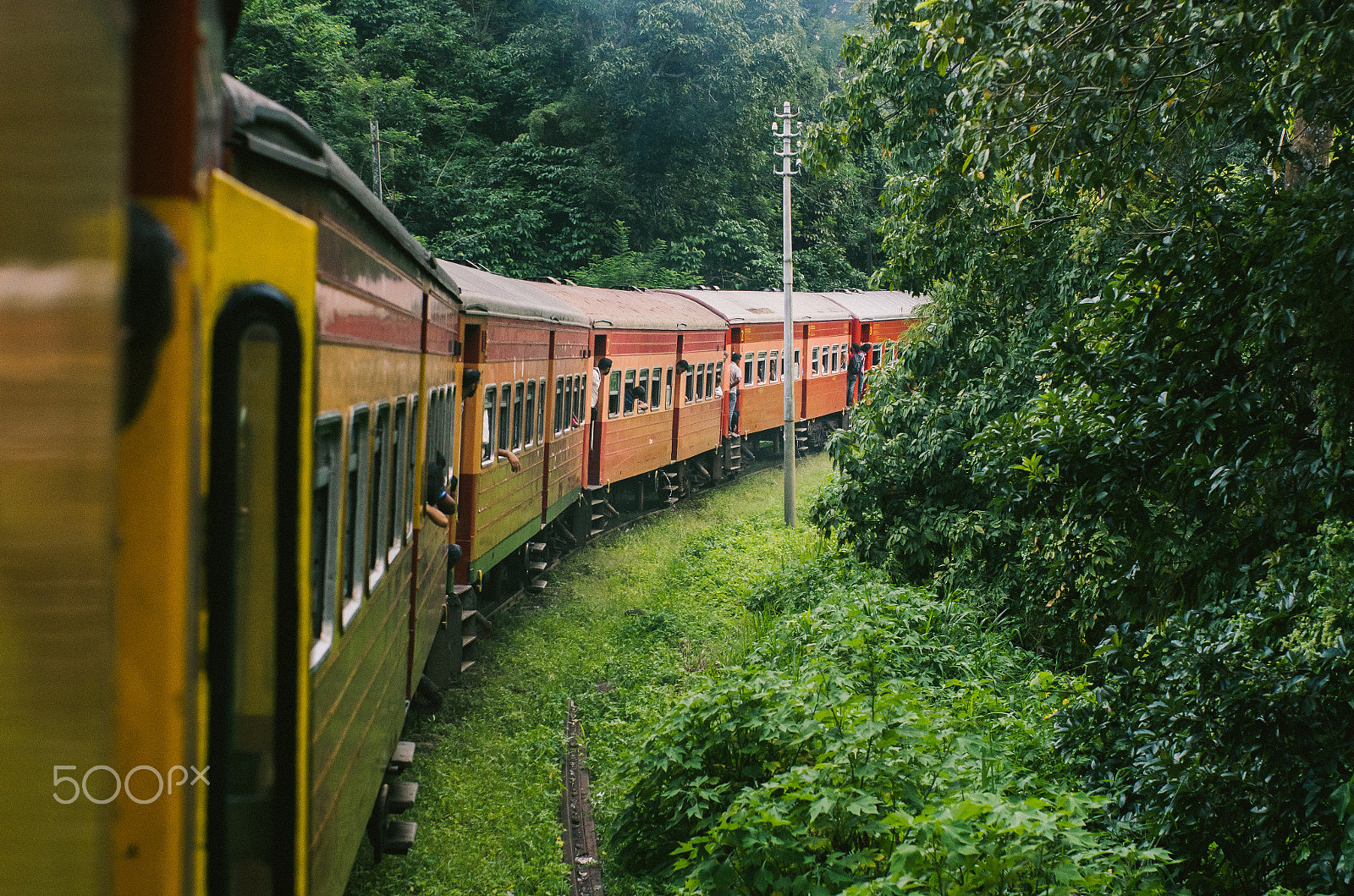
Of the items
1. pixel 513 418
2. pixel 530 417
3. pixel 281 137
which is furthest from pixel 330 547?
pixel 530 417

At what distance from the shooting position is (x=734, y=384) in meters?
20.0

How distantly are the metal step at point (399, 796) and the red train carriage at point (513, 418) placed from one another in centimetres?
285

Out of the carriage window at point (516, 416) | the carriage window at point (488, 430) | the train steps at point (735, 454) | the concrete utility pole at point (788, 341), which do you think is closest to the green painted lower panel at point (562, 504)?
the carriage window at point (516, 416)

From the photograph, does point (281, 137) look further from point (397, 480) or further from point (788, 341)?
point (788, 341)

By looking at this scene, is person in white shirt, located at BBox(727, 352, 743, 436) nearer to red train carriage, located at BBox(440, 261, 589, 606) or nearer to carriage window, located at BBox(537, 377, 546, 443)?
red train carriage, located at BBox(440, 261, 589, 606)

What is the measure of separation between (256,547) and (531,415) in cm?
876

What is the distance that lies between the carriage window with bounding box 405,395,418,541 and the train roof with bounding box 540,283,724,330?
7883 millimetres

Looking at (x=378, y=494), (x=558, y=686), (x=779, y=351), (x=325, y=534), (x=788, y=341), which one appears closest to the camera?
(x=325, y=534)

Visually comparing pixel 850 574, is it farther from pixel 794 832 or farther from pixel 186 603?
pixel 186 603

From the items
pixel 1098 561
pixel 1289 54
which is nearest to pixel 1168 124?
pixel 1289 54

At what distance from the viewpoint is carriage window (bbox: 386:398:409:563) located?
173 inches

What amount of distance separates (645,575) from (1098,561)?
709cm

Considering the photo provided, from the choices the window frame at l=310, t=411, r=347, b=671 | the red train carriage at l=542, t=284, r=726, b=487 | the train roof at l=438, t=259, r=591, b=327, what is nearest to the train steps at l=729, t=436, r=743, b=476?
the red train carriage at l=542, t=284, r=726, b=487

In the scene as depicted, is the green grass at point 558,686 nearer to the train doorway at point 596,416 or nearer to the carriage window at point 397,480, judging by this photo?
the train doorway at point 596,416
